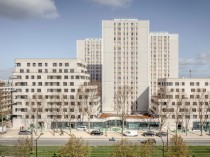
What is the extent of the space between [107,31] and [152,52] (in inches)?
1825

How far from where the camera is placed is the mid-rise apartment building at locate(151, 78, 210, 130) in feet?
359

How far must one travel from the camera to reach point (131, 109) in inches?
5679

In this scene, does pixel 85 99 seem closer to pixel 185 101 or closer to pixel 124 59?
pixel 185 101

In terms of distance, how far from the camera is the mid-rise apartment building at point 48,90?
108562 mm

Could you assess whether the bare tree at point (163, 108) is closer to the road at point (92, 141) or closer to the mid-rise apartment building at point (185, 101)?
the mid-rise apartment building at point (185, 101)

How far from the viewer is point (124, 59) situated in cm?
14125

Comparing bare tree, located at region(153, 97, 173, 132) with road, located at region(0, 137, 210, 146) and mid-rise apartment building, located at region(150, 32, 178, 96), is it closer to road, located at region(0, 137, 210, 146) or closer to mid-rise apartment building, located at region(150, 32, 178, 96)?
road, located at region(0, 137, 210, 146)

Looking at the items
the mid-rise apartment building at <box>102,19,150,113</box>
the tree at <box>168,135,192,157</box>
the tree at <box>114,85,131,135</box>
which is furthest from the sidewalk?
the mid-rise apartment building at <box>102,19,150,113</box>

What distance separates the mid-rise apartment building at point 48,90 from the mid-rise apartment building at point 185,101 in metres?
26.2

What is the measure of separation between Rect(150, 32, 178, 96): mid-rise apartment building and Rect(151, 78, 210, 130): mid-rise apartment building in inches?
2410

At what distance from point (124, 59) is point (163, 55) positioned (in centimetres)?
4396

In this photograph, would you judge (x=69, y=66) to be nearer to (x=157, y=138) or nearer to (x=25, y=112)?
(x=25, y=112)

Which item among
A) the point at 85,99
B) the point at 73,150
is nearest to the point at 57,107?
the point at 85,99

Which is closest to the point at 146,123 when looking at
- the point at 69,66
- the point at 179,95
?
the point at 179,95
